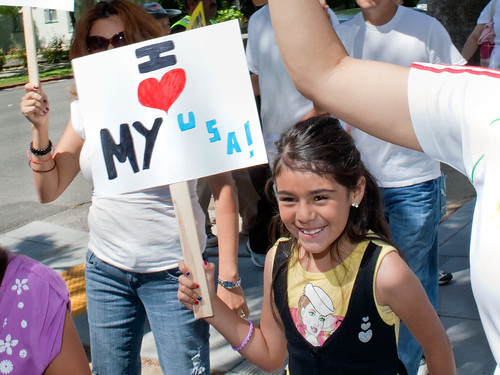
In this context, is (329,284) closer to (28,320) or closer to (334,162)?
(334,162)

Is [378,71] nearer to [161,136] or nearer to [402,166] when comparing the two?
[161,136]

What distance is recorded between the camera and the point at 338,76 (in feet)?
4.79

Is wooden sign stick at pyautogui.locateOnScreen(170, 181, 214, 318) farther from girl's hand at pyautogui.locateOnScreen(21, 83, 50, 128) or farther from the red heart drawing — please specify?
girl's hand at pyautogui.locateOnScreen(21, 83, 50, 128)

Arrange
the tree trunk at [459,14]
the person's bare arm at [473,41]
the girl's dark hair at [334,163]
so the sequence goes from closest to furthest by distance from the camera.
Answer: the girl's dark hair at [334,163] < the person's bare arm at [473,41] < the tree trunk at [459,14]

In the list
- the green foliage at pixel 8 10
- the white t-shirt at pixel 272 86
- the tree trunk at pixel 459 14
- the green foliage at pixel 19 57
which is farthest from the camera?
the green foliage at pixel 19 57

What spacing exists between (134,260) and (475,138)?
1.60 metres

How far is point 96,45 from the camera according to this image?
2.84 meters

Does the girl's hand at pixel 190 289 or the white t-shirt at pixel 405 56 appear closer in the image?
the girl's hand at pixel 190 289

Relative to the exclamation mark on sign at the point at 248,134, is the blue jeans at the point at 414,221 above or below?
below

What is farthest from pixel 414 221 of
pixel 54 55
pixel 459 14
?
pixel 54 55

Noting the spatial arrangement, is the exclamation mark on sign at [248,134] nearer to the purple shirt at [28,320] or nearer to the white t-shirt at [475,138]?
the purple shirt at [28,320]

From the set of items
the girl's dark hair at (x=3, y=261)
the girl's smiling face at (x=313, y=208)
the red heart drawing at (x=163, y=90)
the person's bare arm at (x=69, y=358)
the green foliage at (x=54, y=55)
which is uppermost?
the red heart drawing at (x=163, y=90)

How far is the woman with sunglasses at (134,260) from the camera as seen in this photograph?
2639 millimetres

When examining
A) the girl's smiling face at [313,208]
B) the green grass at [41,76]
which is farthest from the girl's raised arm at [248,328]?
the green grass at [41,76]
